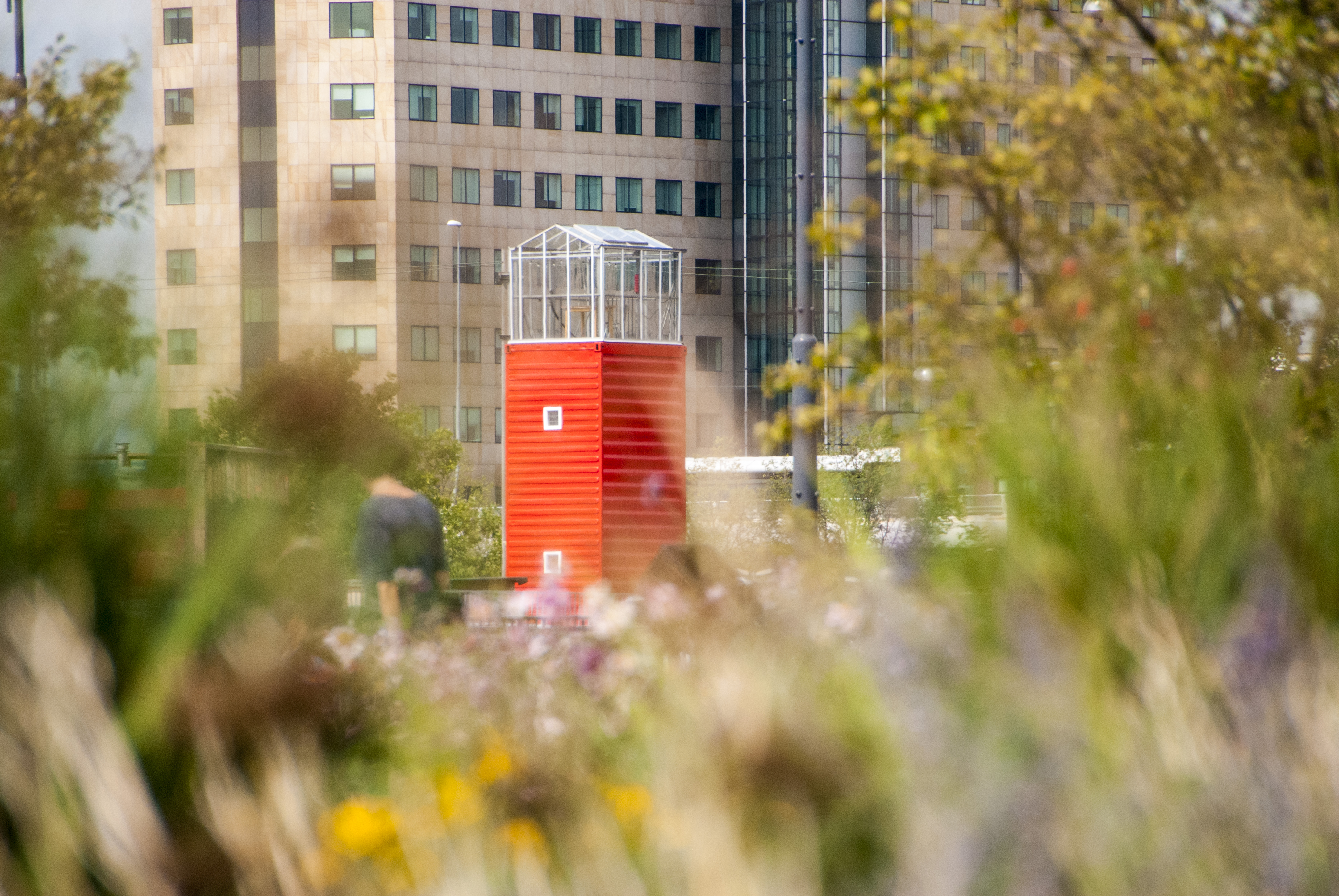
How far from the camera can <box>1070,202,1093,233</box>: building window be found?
19.5ft

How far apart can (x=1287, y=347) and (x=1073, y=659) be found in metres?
2.12

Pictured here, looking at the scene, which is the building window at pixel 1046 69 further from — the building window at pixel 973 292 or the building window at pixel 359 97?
the building window at pixel 359 97

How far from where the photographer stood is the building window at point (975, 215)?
5.80 meters

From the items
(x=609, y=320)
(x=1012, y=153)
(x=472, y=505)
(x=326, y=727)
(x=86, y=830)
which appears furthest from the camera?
(x=472, y=505)

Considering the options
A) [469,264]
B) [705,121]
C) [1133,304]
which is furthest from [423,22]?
[1133,304]

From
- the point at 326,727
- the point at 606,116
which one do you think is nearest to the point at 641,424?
the point at 326,727

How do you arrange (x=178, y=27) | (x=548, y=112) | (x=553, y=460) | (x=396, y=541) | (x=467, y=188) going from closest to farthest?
(x=178, y=27) → (x=396, y=541) → (x=553, y=460) → (x=467, y=188) → (x=548, y=112)

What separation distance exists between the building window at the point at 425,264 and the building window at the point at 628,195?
9046mm

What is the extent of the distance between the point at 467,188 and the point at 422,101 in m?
3.90

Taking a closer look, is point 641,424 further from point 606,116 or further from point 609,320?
point 606,116

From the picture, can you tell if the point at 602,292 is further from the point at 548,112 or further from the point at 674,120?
the point at 674,120

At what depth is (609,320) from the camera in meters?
27.4

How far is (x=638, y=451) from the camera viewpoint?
77.0 feet

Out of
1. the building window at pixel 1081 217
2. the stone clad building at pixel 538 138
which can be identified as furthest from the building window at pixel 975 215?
the stone clad building at pixel 538 138
